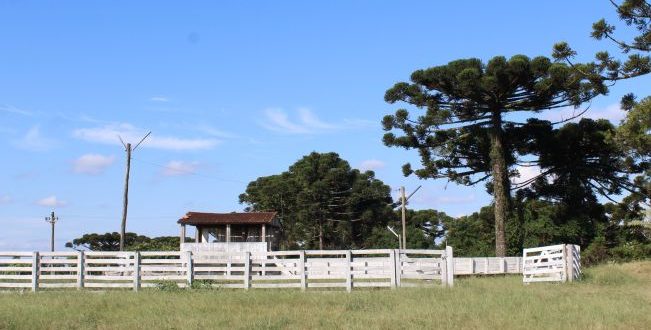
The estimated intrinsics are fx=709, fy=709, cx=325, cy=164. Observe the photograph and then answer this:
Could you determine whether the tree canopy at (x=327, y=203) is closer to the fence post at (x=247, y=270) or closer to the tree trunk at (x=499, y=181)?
the tree trunk at (x=499, y=181)

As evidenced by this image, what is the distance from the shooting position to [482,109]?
1609 inches

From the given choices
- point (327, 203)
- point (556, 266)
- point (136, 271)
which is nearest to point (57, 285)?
point (136, 271)

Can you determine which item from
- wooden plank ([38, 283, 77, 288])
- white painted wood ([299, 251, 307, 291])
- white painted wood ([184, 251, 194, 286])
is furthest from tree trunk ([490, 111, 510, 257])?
wooden plank ([38, 283, 77, 288])

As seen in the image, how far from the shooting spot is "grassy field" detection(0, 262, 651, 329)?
1265 centimetres

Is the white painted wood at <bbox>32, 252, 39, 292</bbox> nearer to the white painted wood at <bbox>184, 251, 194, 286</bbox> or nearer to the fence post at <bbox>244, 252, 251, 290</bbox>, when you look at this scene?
the white painted wood at <bbox>184, 251, 194, 286</bbox>

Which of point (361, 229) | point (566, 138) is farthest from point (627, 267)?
point (361, 229)

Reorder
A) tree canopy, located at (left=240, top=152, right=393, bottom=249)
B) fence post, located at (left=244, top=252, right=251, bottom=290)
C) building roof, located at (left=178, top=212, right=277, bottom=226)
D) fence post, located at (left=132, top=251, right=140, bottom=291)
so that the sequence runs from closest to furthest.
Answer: fence post, located at (left=244, top=252, right=251, bottom=290), fence post, located at (left=132, top=251, right=140, bottom=291), building roof, located at (left=178, top=212, right=277, bottom=226), tree canopy, located at (left=240, top=152, right=393, bottom=249)

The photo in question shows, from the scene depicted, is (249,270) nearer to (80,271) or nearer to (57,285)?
(80,271)

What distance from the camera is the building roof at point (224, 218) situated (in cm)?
5234

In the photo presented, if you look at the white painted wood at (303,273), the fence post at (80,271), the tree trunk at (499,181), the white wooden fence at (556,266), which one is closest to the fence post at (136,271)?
the fence post at (80,271)

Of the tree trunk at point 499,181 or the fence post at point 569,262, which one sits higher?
the tree trunk at point 499,181

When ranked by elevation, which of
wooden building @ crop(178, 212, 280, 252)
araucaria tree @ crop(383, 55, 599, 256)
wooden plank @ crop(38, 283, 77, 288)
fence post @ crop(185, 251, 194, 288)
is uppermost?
araucaria tree @ crop(383, 55, 599, 256)

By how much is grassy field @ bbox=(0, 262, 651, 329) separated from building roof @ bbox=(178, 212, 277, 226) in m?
33.8

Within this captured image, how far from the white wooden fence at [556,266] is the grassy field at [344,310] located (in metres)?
3.61
